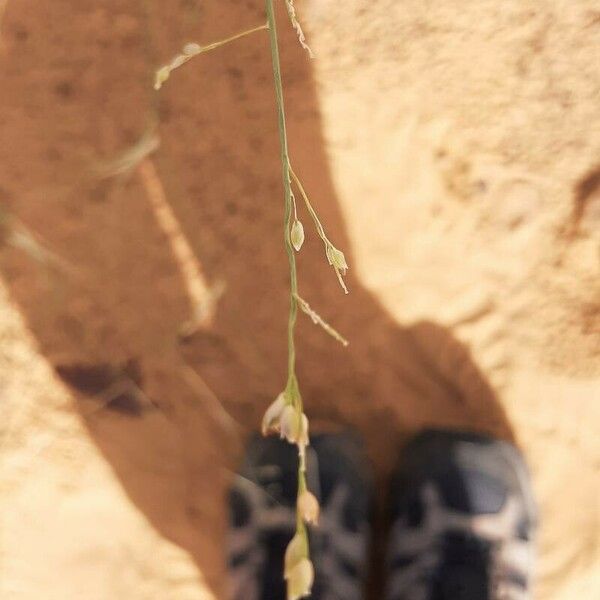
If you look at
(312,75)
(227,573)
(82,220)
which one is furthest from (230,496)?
(312,75)

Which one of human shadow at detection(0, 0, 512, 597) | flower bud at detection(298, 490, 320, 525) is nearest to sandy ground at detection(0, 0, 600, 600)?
human shadow at detection(0, 0, 512, 597)

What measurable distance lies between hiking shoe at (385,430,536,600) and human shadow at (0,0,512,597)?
48 millimetres

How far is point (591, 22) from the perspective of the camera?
3.57ft

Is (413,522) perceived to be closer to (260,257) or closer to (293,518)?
(293,518)

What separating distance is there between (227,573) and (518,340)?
65cm

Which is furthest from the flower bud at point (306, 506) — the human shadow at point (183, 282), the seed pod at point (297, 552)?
the human shadow at point (183, 282)

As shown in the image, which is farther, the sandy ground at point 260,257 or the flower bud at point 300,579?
the sandy ground at point 260,257

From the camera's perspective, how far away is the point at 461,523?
3.85ft

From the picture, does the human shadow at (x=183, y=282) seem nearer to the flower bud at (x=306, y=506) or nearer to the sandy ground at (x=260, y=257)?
the sandy ground at (x=260, y=257)

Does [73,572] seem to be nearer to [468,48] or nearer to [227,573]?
[227,573]

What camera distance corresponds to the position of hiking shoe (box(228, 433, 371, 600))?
1178mm

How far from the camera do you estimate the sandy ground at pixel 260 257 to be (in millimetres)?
1111

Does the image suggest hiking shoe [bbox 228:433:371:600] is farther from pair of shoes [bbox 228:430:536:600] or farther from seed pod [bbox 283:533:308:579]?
seed pod [bbox 283:533:308:579]

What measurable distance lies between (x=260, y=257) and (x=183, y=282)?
14 cm
